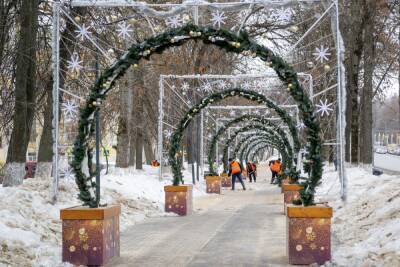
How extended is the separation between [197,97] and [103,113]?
4849 millimetres

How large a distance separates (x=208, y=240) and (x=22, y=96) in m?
4.76

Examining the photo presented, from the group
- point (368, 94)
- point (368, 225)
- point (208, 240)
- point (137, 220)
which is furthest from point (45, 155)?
point (368, 94)

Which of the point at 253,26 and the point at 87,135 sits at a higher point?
the point at 253,26

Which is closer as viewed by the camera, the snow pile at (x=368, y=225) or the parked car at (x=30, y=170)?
the snow pile at (x=368, y=225)

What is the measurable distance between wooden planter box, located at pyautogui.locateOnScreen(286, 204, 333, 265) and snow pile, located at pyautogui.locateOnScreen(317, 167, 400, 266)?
0.95ft

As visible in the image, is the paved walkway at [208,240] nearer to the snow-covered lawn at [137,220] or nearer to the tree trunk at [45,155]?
the snow-covered lawn at [137,220]

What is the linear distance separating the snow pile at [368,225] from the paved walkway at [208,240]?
3.32 feet

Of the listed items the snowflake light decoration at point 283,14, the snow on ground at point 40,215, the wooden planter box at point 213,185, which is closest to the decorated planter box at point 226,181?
the wooden planter box at point 213,185

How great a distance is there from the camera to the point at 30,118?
1359cm

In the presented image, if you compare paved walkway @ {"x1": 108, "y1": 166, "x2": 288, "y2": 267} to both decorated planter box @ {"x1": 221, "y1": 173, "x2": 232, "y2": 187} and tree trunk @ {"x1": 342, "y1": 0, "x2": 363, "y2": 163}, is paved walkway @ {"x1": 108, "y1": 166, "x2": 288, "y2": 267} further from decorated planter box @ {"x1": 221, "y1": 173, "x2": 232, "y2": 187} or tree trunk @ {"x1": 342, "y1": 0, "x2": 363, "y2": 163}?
decorated planter box @ {"x1": 221, "y1": 173, "x2": 232, "y2": 187}

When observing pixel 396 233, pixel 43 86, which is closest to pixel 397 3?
pixel 43 86

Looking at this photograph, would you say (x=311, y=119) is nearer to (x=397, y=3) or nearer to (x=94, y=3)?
(x=94, y=3)

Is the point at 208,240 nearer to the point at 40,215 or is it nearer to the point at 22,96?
the point at 40,215

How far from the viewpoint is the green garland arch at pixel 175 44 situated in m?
9.38
